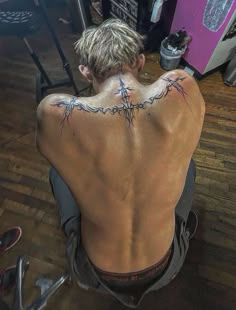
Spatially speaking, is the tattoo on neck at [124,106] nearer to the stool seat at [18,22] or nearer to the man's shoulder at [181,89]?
the man's shoulder at [181,89]

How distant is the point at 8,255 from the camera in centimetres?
138

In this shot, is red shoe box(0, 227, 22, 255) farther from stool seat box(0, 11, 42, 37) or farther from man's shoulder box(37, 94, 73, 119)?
→ stool seat box(0, 11, 42, 37)

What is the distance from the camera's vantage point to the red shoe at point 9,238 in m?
1.38

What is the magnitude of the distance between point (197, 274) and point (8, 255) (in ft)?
3.73

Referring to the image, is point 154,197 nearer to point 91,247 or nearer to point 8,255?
point 91,247

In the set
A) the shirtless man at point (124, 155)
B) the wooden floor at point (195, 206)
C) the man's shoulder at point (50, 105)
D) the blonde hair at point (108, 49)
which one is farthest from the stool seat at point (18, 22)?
the man's shoulder at point (50, 105)

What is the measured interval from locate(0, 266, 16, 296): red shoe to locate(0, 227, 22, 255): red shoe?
142 millimetres

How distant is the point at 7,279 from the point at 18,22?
61.1 inches

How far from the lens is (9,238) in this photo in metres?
1.41

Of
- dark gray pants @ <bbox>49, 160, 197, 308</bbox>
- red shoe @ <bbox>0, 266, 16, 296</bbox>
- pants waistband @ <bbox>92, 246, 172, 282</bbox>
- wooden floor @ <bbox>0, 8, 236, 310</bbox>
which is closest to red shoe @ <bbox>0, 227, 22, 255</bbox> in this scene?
wooden floor @ <bbox>0, 8, 236, 310</bbox>

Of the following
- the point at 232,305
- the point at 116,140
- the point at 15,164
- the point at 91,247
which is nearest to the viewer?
the point at 116,140

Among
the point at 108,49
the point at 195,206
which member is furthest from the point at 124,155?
the point at 195,206

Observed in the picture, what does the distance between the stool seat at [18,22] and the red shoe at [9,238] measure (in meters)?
1.30

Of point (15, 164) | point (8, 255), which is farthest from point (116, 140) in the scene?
point (15, 164)
